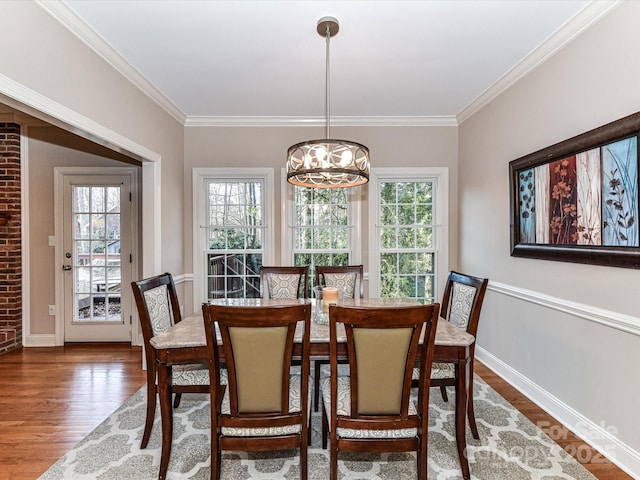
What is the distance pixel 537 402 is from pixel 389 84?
292cm

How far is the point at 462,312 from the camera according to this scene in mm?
2355

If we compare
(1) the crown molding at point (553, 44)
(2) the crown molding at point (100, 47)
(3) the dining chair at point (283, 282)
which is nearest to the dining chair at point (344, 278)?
(3) the dining chair at point (283, 282)

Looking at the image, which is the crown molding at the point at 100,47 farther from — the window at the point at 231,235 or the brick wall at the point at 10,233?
the brick wall at the point at 10,233

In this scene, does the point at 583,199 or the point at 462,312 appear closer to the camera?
the point at 583,199

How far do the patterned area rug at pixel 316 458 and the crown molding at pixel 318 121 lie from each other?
10.1ft

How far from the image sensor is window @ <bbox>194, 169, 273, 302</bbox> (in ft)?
13.5

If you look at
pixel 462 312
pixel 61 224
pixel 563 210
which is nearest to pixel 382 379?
pixel 462 312

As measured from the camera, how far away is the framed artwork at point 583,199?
1852 mm

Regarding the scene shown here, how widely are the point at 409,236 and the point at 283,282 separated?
1796 mm

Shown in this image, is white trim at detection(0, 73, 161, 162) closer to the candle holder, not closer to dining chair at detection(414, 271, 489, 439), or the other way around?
the candle holder

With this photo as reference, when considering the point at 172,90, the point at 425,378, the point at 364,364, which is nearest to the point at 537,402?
the point at 425,378

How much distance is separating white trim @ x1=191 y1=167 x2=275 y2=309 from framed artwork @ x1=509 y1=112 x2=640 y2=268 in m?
2.53

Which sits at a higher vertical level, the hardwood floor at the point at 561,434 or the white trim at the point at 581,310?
the white trim at the point at 581,310

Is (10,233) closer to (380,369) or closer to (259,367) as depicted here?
(259,367)
